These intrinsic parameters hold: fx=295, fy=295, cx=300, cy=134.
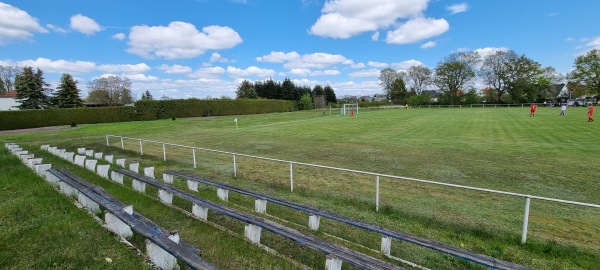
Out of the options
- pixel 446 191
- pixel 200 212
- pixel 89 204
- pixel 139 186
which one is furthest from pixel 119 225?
pixel 446 191

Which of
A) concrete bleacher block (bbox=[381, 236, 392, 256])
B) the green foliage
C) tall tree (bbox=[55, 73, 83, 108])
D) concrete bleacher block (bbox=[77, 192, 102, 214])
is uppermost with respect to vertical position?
tall tree (bbox=[55, 73, 83, 108])

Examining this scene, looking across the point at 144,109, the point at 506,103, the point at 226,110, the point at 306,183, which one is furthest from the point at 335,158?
the point at 506,103

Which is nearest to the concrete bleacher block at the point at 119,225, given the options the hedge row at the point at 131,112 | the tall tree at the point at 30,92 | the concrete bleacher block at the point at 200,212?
the concrete bleacher block at the point at 200,212

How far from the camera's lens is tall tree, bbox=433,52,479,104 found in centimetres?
7188

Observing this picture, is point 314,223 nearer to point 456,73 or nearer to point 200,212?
point 200,212

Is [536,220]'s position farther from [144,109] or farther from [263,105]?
[263,105]

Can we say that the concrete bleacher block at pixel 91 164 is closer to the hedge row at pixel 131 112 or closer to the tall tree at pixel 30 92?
the hedge row at pixel 131 112

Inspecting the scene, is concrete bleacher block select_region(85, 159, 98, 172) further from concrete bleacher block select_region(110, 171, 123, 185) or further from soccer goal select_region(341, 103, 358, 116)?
soccer goal select_region(341, 103, 358, 116)

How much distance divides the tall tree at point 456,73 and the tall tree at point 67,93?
7512cm

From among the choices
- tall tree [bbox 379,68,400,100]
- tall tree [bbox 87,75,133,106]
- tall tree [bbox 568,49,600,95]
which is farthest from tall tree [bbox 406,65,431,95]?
tall tree [bbox 87,75,133,106]

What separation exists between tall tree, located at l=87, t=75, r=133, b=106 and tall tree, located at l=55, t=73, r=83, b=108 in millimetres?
23643

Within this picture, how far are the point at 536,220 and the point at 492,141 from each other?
1100cm

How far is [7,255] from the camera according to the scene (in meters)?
3.72

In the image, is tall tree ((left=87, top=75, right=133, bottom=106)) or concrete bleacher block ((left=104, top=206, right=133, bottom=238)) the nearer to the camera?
concrete bleacher block ((left=104, top=206, right=133, bottom=238))
